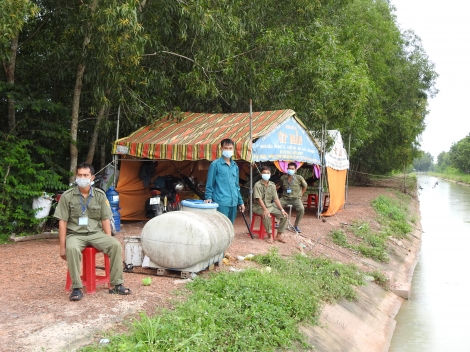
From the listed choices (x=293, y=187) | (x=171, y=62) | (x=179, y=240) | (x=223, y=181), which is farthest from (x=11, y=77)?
(x=293, y=187)

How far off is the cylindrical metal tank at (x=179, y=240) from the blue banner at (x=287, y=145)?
12.7ft

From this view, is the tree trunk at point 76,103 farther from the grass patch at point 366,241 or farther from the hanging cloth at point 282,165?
the grass patch at point 366,241

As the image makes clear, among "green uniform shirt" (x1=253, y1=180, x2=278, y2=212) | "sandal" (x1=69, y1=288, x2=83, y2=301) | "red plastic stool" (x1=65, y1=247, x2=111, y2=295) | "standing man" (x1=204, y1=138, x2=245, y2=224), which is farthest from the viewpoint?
"green uniform shirt" (x1=253, y1=180, x2=278, y2=212)

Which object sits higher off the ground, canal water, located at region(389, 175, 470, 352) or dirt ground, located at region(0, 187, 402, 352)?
dirt ground, located at region(0, 187, 402, 352)

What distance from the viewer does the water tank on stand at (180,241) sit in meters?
5.92

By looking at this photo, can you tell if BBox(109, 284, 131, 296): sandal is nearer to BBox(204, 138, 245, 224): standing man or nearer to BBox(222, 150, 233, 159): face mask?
BBox(204, 138, 245, 224): standing man

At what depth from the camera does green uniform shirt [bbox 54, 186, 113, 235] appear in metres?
5.09

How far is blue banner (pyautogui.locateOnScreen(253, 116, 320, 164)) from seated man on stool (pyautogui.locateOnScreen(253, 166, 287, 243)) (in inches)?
26.9

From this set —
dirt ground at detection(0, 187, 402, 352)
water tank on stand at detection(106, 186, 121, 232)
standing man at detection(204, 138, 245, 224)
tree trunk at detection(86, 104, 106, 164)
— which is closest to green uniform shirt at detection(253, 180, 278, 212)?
dirt ground at detection(0, 187, 402, 352)

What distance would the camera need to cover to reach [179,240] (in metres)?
5.94

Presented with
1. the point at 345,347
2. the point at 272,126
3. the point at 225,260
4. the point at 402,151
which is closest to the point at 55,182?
the point at 225,260

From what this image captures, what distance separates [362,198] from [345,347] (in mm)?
15969

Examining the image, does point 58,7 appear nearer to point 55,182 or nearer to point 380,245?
point 55,182

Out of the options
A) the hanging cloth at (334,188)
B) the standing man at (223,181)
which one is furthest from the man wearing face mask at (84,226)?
the hanging cloth at (334,188)
